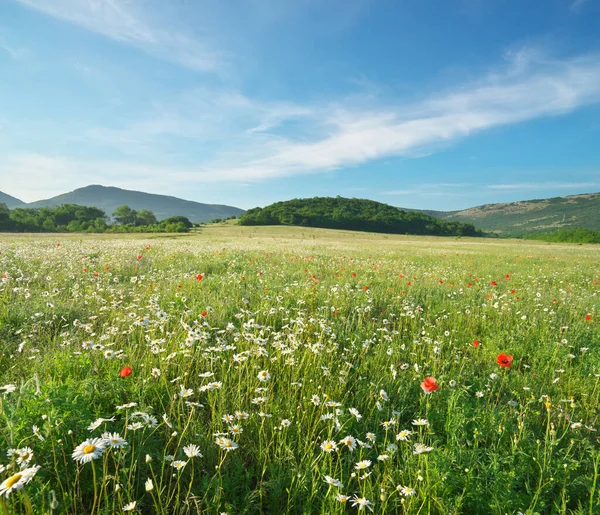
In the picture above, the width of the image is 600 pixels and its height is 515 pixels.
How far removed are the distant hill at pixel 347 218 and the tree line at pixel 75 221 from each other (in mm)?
23979

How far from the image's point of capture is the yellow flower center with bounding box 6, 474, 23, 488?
1.16m

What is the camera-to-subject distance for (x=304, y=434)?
2.59m

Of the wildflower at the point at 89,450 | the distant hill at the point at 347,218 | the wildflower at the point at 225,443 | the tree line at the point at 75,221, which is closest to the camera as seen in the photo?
the wildflower at the point at 89,450

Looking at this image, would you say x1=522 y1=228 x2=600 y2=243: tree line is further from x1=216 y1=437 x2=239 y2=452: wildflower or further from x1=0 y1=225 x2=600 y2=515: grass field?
x1=216 y1=437 x2=239 y2=452: wildflower

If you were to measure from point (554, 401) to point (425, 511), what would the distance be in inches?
92.0

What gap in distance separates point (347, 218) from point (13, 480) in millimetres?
107567

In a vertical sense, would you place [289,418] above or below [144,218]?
below

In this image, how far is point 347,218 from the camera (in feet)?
349

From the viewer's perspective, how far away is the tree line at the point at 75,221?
64.9m

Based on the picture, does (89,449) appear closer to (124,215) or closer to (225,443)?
(225,443)

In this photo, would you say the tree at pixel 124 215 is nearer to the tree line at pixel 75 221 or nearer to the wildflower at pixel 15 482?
the tree line at pixel 75 221

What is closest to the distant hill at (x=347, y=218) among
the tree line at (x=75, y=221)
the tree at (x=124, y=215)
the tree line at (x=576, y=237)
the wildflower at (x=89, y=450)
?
the tree line at (x=75, y=221)

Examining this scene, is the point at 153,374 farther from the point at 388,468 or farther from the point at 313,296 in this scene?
the point at 313,296

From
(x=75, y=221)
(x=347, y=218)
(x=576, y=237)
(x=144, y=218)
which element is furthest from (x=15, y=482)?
(x=144, y=218)
